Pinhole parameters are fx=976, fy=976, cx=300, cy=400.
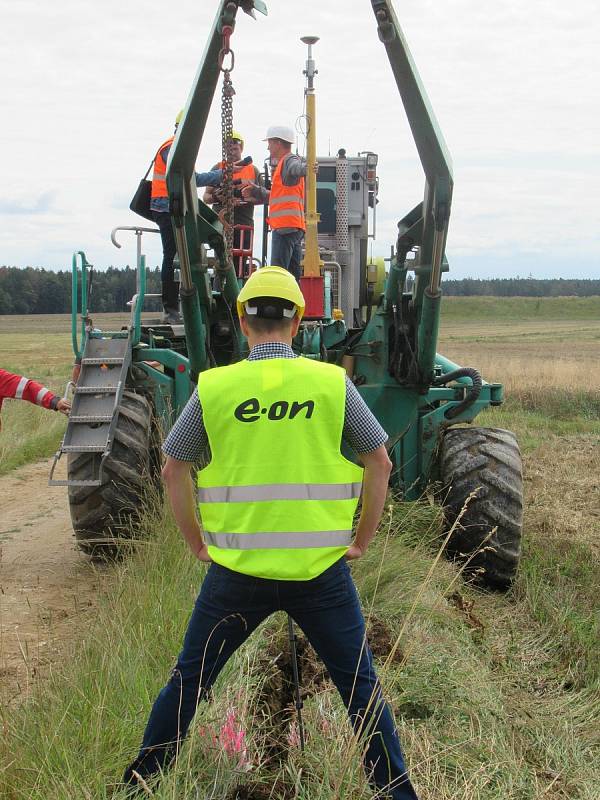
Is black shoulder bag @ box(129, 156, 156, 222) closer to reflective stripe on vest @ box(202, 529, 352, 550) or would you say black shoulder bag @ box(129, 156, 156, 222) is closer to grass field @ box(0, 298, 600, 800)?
grass field @ box(0, 298, 600, 800)

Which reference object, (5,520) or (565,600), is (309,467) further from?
(5,520)

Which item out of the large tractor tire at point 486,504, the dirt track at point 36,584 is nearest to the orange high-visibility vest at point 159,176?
the dirt track at point 36,584

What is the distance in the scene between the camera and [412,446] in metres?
7.25

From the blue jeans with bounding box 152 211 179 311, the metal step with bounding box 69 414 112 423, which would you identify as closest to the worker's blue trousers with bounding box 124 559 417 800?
the metal step with bounding box 69 414 112 423

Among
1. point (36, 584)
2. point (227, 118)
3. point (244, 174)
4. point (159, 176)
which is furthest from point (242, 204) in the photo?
point (36, 584)

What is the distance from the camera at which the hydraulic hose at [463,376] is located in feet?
22.1

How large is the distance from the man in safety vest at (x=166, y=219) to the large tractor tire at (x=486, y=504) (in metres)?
2.61

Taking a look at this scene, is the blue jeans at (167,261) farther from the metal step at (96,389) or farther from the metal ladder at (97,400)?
the metal step at (96,389)

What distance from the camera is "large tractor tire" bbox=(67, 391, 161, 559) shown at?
271 inches

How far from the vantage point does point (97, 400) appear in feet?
23.2

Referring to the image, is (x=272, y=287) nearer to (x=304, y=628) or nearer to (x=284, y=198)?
(x=304, y=628)

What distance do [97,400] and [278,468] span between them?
13.6 ft

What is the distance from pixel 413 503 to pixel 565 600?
4.07ft

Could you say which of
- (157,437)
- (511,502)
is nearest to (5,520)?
(157,437)
